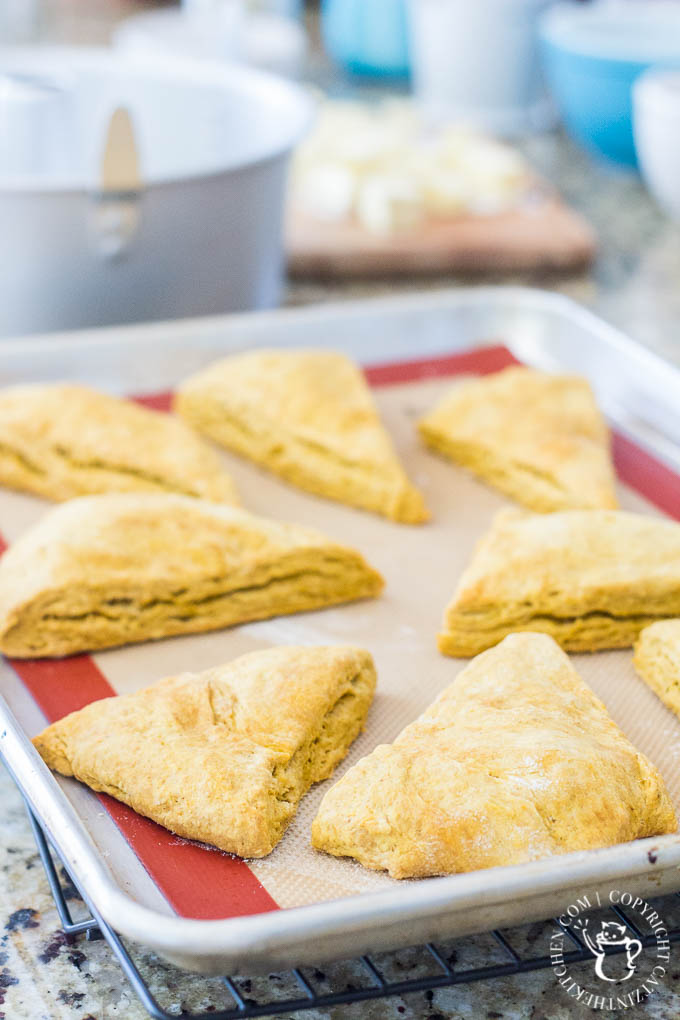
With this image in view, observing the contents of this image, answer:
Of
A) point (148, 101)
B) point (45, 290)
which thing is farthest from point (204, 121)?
point (45, 290)

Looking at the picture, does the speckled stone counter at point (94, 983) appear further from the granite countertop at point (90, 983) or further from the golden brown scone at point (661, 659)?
the golden brown scone at point (661, 659)

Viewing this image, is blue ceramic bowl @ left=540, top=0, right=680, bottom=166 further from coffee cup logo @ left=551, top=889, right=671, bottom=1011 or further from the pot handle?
coffee cup logo @ left=551, top=889, right=671, bottom=1011

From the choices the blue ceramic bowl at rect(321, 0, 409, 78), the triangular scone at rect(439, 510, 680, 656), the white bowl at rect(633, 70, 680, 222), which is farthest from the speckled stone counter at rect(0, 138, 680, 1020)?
the blue ceramic bowl at rect(321, 0, 409, 78)

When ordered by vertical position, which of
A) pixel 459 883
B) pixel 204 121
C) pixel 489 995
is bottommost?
pixel 489 995

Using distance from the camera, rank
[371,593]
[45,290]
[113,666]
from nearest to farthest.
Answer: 1. [113,666]
2. [371,593]
3. [45,290]

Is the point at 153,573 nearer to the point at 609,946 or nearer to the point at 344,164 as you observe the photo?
the point at 609,946

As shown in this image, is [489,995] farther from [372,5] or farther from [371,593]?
[372,5]

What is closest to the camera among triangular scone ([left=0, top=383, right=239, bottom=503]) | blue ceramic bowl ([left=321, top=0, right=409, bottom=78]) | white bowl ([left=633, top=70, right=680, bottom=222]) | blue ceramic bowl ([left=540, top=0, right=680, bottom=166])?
triangular scone ([left=0, top=383, right=239, bottom=503])
